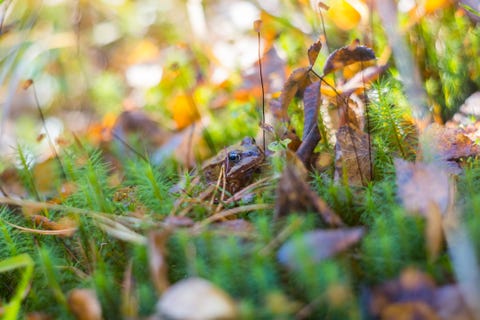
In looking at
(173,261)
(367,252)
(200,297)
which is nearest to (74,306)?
(173,261)

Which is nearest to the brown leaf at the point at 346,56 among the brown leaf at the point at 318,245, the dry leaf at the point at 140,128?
the brown leaf at the point at 318,245

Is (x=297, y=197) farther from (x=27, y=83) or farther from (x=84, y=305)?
(x=27, y=83)

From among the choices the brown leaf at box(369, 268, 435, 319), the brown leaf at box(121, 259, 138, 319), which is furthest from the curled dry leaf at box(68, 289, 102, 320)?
the brown leaf at box(369, 268, 435, 319)

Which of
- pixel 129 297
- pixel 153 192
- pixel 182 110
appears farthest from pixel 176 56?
pixel 129 297

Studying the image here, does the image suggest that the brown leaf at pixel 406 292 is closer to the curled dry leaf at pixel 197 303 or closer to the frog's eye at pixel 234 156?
the curled dry leaf at pixel 197 303

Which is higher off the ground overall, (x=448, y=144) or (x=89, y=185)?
(x=89, y=185)

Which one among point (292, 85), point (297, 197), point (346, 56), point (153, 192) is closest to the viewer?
point (297, 197)
